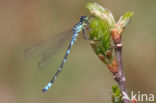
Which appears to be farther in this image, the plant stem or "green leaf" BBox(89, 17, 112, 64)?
"green leaf" BBox(89, 17, 112, 64)

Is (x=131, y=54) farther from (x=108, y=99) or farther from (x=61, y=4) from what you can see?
(x=61, y=4)

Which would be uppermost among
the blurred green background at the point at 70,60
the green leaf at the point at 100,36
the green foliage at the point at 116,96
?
the blurred green background at the point at 70,60

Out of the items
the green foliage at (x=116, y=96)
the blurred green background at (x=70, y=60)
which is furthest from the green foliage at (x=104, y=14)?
the blurred green background at (x=70, y=60)

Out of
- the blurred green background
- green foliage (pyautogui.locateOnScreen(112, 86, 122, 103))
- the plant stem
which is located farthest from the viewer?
the blurred green background

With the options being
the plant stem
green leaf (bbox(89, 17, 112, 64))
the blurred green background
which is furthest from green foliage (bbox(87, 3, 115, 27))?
the blurred green background

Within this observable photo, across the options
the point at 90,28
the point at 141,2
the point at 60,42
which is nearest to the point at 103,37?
the point at 90,28

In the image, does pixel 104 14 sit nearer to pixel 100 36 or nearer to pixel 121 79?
pixel 100 36

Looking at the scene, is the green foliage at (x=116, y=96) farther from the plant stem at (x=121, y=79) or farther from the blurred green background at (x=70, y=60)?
the blurred green background at (x=70, y=60)

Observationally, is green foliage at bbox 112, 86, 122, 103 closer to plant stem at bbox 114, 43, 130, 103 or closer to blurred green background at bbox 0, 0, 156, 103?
plant stem at bbox 114, 43, 130, 103

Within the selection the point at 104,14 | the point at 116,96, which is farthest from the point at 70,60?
the point at 116,96

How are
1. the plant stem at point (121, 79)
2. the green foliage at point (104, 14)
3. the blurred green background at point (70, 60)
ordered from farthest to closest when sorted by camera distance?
the blurred green background at point (70, 60) → the green foliage at point (104, 14) → the plant stem at point (121, 79)
